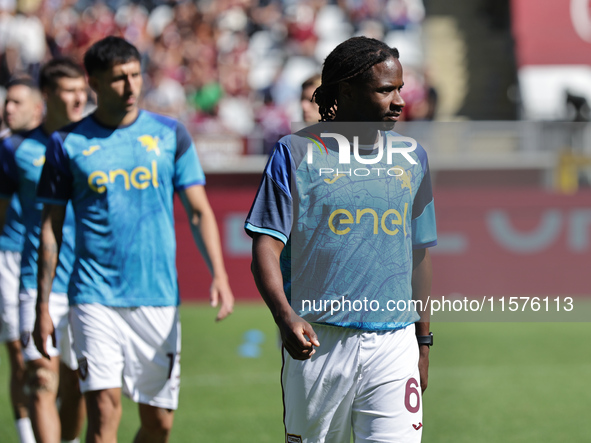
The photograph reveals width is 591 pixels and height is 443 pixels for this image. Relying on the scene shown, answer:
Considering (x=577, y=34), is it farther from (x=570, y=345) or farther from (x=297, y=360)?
(x=297, y=360)

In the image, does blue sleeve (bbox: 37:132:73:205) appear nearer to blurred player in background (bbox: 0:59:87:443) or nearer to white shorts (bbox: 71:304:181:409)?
white shorts (bbox: 71:304:181:409)

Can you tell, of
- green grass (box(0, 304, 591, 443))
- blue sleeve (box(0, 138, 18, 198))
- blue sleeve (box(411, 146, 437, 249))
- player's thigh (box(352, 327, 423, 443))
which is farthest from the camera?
green grass (box(0, 304, 591, 443))

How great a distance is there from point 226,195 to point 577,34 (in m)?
10.7

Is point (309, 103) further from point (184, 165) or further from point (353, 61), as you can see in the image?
point (353, 61)

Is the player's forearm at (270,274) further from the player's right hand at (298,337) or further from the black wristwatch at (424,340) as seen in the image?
the black wristwatch at (424,340)

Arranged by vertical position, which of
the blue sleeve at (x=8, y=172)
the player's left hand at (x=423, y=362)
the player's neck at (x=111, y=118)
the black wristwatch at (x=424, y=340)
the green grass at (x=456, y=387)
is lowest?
the green grass at (x=456, y=387)

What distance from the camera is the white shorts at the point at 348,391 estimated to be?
3379mm

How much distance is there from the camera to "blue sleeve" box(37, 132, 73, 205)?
15.6 feet

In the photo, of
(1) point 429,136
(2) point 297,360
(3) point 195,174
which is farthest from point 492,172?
(2) point 297,360

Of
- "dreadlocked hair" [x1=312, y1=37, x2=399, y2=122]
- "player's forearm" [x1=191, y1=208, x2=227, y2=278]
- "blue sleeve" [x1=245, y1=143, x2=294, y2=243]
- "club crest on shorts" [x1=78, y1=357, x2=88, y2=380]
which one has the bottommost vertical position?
"club crest on shorts" [x1=78, y1=357, x2=88, y2=380]

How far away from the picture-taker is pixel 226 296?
16.1 feet

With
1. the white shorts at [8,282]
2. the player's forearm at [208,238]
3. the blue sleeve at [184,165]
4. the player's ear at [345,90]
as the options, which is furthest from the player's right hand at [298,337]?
the white shorts at [8,282]

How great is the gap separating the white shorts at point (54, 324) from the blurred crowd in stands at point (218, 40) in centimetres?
1048

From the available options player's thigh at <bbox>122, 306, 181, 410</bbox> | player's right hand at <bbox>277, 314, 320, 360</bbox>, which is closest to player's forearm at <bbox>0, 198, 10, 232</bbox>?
player's thigh at <bbox>122, 306, 181, 410</bbox>
